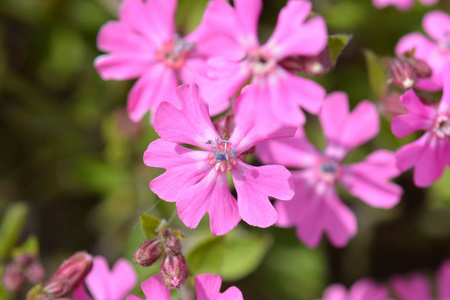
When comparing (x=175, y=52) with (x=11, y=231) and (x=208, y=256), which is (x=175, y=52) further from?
(x=11, y=231)

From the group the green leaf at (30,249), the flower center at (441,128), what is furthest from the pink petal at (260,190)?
the green leaf at (30,249)

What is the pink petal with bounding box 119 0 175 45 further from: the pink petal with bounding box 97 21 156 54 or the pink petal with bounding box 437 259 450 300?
the pink petal with bounding box 437 259 450 300

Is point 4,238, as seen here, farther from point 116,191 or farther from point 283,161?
point 283,161

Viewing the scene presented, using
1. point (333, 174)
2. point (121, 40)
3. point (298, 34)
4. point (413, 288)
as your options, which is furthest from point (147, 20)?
point (413, 288)

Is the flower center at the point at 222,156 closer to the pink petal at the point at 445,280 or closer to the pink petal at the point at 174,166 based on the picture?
the pink petal at the point at 174,166

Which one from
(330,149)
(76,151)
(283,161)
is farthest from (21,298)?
(330,149)
